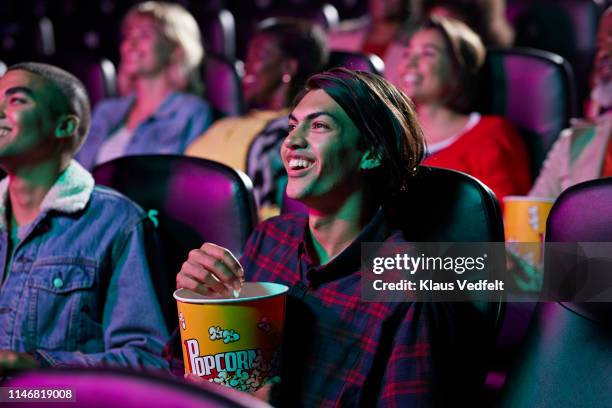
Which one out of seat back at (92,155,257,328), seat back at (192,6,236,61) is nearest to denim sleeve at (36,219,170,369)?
seat back at (92,155,257,328)

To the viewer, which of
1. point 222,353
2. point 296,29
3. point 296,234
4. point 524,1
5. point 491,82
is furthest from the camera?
point 524,1

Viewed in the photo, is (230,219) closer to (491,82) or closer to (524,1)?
(491,82)

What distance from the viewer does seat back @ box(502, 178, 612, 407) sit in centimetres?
111

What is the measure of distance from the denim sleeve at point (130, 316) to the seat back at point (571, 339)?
1.63 ft

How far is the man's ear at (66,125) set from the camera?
1.48m

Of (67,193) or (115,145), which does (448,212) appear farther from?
(115,145)

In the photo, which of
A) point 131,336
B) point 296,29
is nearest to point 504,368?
point 131,336

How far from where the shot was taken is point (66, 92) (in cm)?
149

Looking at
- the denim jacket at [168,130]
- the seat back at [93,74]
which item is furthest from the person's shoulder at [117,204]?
the seat back at [93,74]

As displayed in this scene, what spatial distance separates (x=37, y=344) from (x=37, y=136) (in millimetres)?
326

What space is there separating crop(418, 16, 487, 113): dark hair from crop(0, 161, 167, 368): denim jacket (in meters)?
1.11

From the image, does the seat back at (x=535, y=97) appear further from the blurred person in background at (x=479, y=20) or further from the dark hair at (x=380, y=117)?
the dark hair at (x=380, y=117)

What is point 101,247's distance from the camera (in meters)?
1.39

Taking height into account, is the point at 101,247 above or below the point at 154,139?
above
